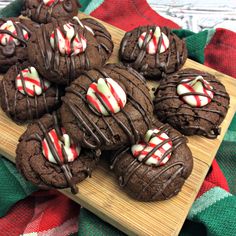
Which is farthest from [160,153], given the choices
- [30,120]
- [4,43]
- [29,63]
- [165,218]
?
[4,43]

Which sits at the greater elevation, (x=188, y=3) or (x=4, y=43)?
(x=4, y=43)

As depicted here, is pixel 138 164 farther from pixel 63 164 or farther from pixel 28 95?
pixel 28 95

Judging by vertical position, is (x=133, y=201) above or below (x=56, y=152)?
below

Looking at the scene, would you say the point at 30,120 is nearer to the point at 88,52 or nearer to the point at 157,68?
the point at 88,52

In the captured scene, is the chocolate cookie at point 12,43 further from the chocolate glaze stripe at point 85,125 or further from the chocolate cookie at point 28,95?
the chocolate glaze stripe at point 85,125

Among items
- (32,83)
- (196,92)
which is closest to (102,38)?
(32,83)

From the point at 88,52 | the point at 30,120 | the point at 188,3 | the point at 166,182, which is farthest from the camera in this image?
the point at 188,3

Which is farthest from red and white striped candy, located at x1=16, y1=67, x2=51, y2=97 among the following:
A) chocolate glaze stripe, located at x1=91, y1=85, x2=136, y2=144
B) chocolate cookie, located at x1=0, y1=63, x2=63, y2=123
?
Answer: chocolate glaze stripe, located at x1=91, y1=85, x2=136, y2=144
